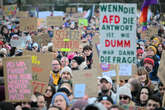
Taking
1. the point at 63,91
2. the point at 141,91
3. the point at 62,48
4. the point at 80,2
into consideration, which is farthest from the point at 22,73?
the point at 80,2

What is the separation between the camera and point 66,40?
34.9 feet

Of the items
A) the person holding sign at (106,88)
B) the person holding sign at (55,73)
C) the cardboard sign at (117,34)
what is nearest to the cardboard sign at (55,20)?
the person holding sign at (55,73)

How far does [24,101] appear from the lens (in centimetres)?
591

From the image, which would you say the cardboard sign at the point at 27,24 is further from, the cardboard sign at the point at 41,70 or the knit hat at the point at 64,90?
the knit hat at the point at 64,90

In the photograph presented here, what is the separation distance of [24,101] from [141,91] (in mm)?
1857

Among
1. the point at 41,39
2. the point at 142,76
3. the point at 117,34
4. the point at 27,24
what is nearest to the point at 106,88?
the point at 117,34

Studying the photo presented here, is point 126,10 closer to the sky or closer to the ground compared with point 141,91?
closer to the sky

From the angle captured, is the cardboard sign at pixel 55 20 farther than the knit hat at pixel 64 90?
Yes

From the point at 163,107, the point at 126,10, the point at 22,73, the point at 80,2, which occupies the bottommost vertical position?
the point at 163,107

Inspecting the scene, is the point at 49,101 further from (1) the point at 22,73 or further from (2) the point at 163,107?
(2) the point at 163,107

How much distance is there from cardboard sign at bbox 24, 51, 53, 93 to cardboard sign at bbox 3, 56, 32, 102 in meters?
0.61

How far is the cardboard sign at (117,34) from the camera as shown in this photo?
6789 millimetres

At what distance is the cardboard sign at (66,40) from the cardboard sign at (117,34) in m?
3.60

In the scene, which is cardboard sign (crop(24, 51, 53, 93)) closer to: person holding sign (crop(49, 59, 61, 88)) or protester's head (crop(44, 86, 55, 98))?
protester's head (crop(44, 86, 55, 98))
